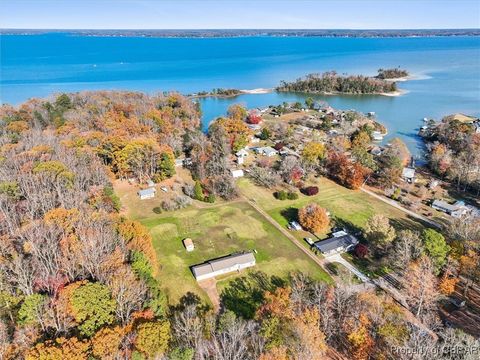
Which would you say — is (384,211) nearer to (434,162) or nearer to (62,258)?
(434,162)

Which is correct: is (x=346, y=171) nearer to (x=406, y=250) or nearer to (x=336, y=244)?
(x=336, y=244)

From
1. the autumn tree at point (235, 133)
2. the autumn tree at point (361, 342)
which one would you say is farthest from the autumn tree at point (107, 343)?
the autumn tree at point (235, 133)

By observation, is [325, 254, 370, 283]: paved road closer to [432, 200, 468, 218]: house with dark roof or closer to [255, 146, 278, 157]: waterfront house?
[432, 200, 468, 218]: house with dark roof

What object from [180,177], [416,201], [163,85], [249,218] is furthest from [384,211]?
[163,85]

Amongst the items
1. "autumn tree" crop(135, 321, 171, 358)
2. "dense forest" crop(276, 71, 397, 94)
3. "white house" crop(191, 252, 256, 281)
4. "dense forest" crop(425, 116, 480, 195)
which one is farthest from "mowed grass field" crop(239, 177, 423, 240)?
"dense forest" crop(276, 71, 397, 94)

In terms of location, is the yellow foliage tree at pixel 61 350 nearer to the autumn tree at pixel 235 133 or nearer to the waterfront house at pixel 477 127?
the autumn tree at pixel 235 133

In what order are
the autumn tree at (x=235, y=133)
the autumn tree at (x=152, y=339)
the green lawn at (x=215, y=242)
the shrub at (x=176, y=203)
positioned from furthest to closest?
1. the autumn tree at (x=235, y=133)
2. the shrub at (x=176, y=203)
3. the green lawn at (x=215, y=242)
4. the autumn tree at (x=152, y=339)
